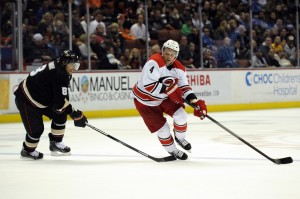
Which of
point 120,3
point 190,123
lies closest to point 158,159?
point 190,123

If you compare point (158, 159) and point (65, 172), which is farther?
point (158, 159)

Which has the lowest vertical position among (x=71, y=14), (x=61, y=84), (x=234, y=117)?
(x=234, y=117)

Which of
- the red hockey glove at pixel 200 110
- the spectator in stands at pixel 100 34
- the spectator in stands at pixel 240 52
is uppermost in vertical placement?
the spectator in stands at pixel 100 34

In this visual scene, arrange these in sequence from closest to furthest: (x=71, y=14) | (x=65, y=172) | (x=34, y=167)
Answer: (x=65, y=172) → (x=34, y=167) → (x=71, y=14)

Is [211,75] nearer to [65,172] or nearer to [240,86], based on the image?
[240,86]

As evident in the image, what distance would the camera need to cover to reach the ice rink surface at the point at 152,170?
5047mm

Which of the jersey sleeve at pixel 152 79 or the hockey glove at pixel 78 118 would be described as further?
the hockey glove at pixel 78 118

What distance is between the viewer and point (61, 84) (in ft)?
23.7

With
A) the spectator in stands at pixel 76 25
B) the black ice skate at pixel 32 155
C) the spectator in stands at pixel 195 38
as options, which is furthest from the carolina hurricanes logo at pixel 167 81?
the spectator in stands at pixel 195 38

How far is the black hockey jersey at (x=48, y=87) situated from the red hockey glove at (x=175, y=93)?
3.20 feet

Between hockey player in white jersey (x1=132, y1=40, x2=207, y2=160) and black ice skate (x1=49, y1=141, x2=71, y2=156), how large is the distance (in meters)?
0.91

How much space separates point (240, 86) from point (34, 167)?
952cm

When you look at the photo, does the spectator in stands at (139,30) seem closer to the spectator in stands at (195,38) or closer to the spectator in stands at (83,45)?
the spectator in stands at (195,38)

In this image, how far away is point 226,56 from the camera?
15.7 metres
